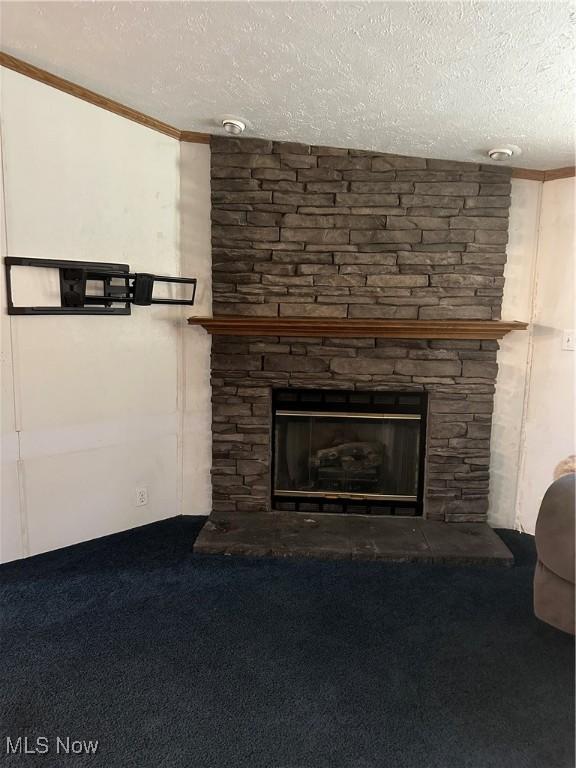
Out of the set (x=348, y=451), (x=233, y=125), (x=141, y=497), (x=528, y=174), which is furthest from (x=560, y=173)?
(x=141, y=497)

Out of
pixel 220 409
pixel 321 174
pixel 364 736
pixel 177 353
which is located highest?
pixel 321 174

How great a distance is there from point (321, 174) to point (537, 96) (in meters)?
1.13

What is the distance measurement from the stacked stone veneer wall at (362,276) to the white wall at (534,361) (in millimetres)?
119

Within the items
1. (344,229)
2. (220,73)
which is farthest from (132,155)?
(344,229)

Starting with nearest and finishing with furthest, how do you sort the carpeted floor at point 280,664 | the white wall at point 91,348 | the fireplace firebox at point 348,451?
1. the carpeted floor at point 280,664
2. the white wall at point 91,348
3. the fireplace firebox at point 348,451

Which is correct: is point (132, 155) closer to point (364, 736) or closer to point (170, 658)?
point (170, 658)

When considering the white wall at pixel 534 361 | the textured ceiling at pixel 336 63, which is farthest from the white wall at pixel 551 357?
the textured ceiling at pixel 336 63

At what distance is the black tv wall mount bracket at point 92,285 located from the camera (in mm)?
2342

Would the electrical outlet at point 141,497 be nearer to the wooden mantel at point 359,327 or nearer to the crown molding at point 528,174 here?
the wooden mantel at point 359,327

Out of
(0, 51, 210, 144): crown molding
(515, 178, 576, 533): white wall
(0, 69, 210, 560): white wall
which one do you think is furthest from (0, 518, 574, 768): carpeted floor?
(0, 51, 210, 144): crown molding

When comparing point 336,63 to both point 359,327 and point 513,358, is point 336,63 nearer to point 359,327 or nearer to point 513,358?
point 359,327

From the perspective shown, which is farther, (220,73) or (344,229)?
(344,229)

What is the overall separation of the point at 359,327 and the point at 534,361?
3.43 feet

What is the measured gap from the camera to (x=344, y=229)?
2.79 m
